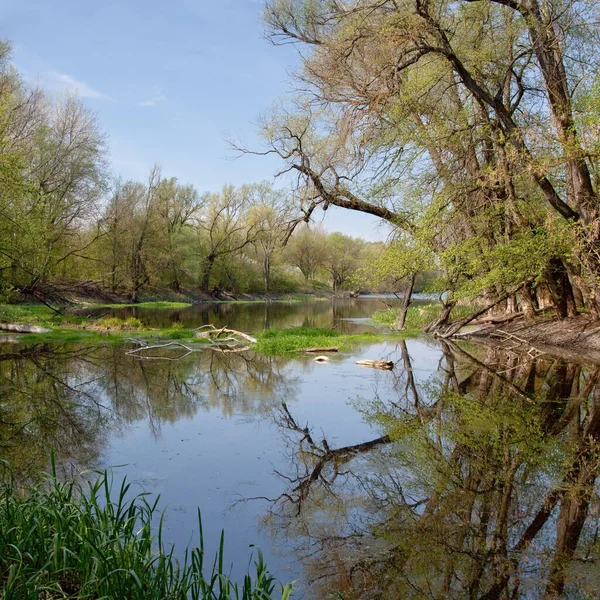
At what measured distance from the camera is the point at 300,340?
18859mm

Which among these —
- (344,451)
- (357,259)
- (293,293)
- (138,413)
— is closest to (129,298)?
(293,293)

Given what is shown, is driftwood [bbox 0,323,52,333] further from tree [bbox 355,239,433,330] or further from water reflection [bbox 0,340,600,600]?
tree [bbox 355,239,433,330]

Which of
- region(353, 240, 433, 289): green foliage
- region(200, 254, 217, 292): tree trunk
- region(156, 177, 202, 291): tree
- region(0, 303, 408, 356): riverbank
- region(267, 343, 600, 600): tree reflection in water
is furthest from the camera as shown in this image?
region(200, 254, 217, 292): tree trunk

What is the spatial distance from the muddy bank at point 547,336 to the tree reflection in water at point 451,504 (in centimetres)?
704

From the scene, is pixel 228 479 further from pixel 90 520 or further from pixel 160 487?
pixel 90 520

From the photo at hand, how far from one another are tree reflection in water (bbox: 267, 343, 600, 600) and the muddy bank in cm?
704

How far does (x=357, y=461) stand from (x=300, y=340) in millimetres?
11829

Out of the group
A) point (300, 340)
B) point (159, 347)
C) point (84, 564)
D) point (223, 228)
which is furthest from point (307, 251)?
point (84, 564)

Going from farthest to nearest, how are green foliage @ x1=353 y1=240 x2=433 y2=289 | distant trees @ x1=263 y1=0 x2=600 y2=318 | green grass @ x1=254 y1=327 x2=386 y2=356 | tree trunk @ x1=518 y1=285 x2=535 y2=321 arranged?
tree trunk @ x1=518 y1=285 x2=535 y2=321 < green grass @ x1=254 y1=327 x2=386 y2=356 < green foliage @ x1=353 y1=240 x2=433 y2=289 < distant trees @ x1=263 y1=0 x2=600 y2=318

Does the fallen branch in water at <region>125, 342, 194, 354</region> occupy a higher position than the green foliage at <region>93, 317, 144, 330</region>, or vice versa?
the green foliage at <region>93, 317, 144, 330</region>

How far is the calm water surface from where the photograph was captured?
4.39 meters

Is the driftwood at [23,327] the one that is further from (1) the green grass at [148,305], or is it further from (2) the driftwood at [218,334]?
(1) the green grass at [148,305]

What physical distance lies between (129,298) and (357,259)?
34.3 m

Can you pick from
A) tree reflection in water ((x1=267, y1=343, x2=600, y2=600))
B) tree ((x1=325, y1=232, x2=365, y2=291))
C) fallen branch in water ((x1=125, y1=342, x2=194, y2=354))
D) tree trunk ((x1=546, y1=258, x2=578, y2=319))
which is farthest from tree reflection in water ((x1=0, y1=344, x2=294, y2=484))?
tree ((x1=325, y1=232, x2=365, y2=291))
